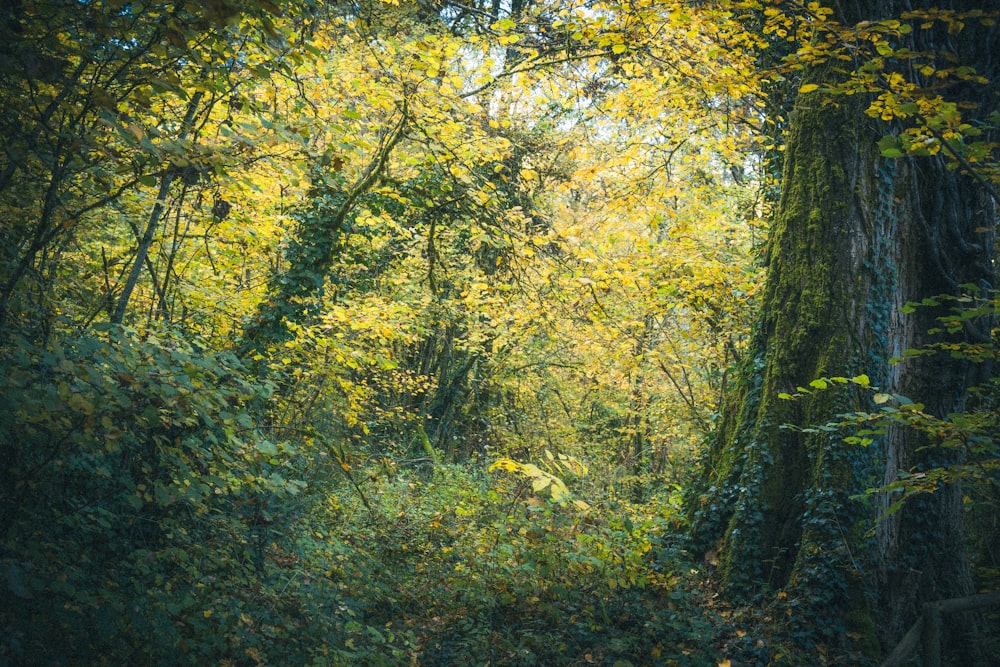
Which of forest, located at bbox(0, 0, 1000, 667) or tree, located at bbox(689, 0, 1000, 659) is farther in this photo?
tree, located at bbox(689, 0, 1000, 659)

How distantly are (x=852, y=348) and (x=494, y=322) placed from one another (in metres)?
5.06

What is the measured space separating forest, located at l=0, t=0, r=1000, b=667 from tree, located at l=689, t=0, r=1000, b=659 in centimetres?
3

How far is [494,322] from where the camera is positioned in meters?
9.12

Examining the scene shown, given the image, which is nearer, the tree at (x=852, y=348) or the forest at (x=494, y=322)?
the forest at (x=494, y=322)

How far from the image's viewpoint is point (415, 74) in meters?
5.96

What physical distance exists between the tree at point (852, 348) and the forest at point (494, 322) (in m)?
0.03

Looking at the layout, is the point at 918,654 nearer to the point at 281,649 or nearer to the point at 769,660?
the point at 769,660

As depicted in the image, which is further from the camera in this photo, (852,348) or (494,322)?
(494,322)

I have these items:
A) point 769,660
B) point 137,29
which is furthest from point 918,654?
point 137,29

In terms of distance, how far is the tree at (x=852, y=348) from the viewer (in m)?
4.69

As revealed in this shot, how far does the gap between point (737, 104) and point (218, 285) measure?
7.61 metres

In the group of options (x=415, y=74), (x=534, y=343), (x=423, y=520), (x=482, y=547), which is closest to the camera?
(x=415, y=74)

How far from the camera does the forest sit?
10.4ft

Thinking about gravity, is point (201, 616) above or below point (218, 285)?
below
